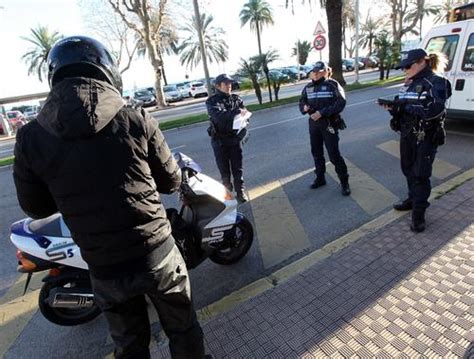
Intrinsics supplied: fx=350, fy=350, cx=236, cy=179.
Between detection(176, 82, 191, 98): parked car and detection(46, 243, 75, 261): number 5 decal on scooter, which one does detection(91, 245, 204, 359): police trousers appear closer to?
detection(46, 243, 75, 261): number 5 decal on scooter

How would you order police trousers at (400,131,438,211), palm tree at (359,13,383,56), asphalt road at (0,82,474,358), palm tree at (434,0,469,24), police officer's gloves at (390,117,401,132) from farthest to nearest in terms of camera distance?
palm tree at (359,13,383,56), palm tree at (434,0,469,24), police officer's gloves at (390,117,401,132), police trousers at (400,131,438,211), asphalt road at (0,82,474,358)

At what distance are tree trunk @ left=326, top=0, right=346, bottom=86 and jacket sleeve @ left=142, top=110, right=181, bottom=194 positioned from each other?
16.6 m

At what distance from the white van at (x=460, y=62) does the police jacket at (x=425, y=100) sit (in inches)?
173

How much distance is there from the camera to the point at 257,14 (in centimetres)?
4988

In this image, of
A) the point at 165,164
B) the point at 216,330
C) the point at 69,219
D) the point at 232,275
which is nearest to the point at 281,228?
the point at 232,275

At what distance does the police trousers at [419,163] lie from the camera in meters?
3.44

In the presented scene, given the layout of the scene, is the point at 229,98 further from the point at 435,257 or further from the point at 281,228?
the point at 435,257

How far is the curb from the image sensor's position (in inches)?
115

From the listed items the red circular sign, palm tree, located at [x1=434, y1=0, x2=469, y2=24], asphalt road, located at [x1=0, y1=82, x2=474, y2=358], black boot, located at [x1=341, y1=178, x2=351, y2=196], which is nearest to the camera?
asphalt road, located at [x1=0, y1=82, x2=474, y2=358]

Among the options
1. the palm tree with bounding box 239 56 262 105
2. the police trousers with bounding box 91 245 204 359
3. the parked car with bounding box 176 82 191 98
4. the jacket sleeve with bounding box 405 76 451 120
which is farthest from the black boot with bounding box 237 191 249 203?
the parked car with bounding box 176 82 191 98

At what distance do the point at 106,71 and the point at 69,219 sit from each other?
2.36 feet

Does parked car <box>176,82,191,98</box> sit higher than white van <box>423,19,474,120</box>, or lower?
lower

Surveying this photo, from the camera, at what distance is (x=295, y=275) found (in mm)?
3105

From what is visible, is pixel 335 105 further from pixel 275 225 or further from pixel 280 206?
pixel 275 225
